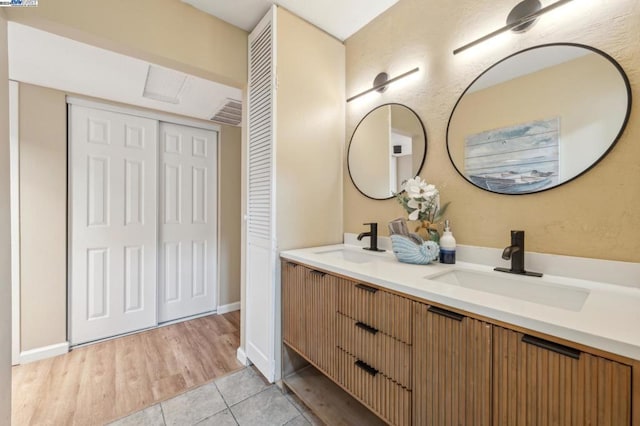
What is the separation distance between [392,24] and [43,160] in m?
2.91

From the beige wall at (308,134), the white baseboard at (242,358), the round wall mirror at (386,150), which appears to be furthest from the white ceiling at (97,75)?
the white baseboard at (242,358)

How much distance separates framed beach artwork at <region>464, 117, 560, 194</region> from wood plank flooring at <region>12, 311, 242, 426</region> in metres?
2.14

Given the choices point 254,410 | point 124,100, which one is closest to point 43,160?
point 124,100

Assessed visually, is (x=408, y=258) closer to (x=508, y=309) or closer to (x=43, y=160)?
(x=508, y=309)

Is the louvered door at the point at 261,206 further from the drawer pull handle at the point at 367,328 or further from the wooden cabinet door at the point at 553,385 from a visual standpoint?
the wooden cabinet door at the point at 553,385

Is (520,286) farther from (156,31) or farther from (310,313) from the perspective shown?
(156,31)

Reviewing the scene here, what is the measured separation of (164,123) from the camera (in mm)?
2713

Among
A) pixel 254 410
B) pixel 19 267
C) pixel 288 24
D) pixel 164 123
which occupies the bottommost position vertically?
pixel 254 410

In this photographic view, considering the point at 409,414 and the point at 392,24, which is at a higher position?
the point at 392,24

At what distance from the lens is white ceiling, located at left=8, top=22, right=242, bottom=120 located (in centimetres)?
166

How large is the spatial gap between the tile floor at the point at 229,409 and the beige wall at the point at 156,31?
2148mm

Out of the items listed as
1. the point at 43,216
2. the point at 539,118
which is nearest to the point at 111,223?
the point at 43,216

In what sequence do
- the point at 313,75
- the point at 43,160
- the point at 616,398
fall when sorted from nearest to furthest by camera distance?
the point at 616,398
the point at 313,75
the point at 43,160

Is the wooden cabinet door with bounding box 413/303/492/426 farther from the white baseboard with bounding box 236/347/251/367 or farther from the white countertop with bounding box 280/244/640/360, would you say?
the white baseboard with bounding box 236/347/251/367
